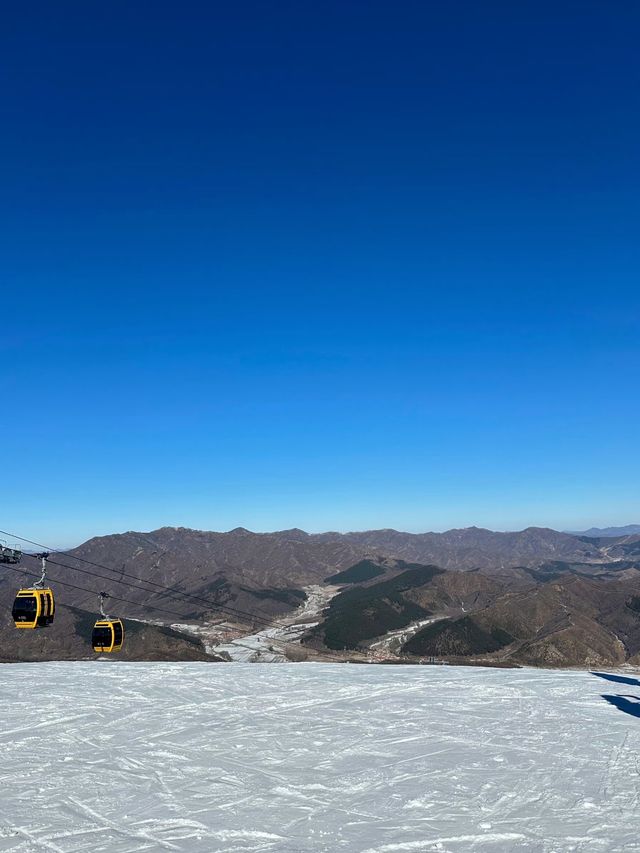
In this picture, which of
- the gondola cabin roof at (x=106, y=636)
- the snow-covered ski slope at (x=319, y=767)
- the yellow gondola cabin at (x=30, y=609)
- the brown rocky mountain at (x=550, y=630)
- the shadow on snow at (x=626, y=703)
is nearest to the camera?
the snow-covered ski slope at (x=319, y=767)

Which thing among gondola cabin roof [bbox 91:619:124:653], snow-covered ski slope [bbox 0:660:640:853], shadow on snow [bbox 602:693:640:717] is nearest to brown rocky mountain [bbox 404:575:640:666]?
gondola cabin roof [bbox 91:619:124:653]

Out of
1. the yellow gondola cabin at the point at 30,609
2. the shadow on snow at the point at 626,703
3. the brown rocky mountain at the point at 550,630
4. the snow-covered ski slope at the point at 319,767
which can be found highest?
the yellow gondola cabin at the point at 30,609

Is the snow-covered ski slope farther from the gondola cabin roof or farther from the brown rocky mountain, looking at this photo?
the brown rocky mountain

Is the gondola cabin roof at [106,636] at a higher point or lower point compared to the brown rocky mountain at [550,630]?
higher

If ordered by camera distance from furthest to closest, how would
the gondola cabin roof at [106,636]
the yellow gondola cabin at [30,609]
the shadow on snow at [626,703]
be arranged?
the gondola cabin roof at [106,636], the yellow gondola cabin at [30,609], the shadow on snow at [626,703]

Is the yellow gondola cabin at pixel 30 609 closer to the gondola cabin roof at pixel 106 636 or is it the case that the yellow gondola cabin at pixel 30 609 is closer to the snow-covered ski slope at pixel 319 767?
the gondola cabin roof at pixel 106 636

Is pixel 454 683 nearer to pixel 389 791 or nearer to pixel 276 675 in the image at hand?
pixel 276 675

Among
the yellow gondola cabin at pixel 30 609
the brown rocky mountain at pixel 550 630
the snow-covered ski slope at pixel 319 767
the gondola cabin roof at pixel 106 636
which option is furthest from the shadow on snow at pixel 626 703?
the brown rocky mountain at pixel 550 630

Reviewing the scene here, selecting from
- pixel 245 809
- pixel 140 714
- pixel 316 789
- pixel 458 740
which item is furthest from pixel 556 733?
pixel 140 714

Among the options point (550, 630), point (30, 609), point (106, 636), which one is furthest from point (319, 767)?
Result: point (550, 630)
